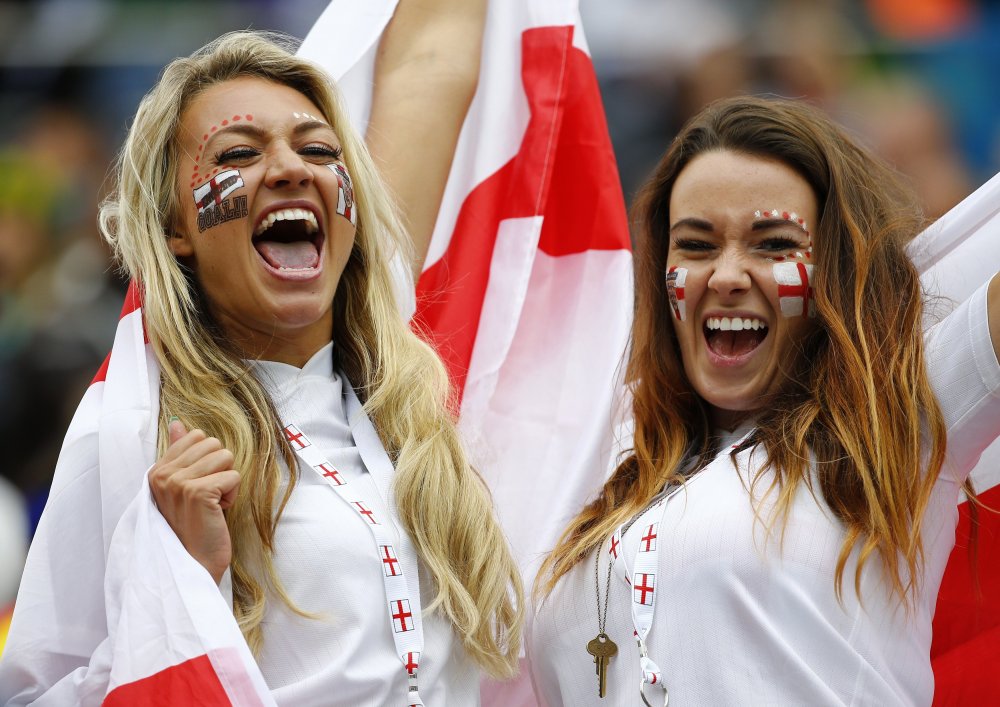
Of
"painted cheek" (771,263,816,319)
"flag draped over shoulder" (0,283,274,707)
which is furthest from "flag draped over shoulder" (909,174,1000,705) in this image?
"flag draped over shoulder" (0,283,274,707)

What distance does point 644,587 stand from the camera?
7.98 feet

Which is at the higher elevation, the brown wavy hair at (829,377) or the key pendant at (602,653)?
the brown wavy hair at (829,377)

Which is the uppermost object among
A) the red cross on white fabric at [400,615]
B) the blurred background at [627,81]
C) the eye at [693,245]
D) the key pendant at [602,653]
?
the blurred background at [627,81]

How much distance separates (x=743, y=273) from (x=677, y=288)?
5.9 inches

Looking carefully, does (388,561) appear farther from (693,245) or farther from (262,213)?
(693,245)

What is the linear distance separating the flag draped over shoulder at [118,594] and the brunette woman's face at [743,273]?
1015 mm

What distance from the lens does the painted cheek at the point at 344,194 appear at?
2.64 meters

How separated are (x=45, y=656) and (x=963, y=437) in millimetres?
1552

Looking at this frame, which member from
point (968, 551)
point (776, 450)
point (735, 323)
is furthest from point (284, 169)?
point (968, 551)

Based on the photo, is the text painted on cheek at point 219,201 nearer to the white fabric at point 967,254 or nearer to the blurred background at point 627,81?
the white fabric at point 967,254

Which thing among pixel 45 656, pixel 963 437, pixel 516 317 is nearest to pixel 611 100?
pixel 516 317

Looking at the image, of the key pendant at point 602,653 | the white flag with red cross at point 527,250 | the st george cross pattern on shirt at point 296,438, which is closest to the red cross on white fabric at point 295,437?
the st george cross pattern on shirt at point 296,438

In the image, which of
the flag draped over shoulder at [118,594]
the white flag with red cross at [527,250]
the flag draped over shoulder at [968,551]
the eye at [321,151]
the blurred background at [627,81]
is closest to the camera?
the flag draped over shoulder at [118,594]

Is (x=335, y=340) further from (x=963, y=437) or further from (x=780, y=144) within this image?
(x=963, y=437)
